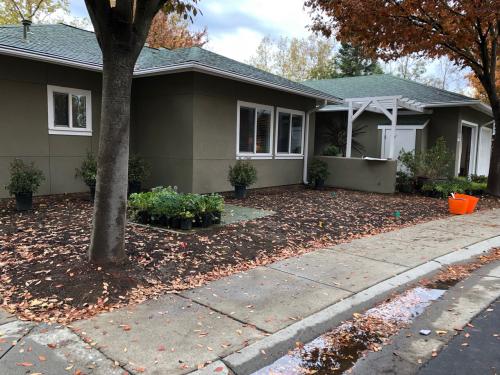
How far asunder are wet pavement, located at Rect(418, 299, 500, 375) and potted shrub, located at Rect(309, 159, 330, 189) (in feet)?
32.9

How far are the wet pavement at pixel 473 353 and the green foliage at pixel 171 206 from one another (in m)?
4.37

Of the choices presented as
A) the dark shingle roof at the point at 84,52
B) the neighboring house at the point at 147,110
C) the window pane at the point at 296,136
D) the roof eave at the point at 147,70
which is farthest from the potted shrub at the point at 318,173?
the roof eave at the point at 147,70

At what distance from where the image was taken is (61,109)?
10141 mm

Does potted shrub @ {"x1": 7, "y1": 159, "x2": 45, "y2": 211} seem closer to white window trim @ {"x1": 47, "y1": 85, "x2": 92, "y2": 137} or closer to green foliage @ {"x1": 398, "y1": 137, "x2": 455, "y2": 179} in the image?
white window trim @ {"x1": 47, "y1": 85, "x2": 92, "y2": 137}

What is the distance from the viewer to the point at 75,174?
1048cm

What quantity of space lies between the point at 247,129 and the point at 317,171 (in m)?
3.13

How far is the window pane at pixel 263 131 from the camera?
1262cm

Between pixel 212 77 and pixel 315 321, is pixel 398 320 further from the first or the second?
pixel 212 77

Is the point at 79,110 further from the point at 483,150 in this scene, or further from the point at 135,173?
the point at 483,150

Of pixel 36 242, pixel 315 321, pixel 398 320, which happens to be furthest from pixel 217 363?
pixel 36 242

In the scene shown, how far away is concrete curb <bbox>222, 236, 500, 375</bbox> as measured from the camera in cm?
314

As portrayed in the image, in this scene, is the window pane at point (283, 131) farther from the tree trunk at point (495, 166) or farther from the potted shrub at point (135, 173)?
the tree trunk at point (495, 166)

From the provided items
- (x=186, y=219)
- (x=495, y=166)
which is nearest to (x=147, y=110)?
(x=186, y=219)

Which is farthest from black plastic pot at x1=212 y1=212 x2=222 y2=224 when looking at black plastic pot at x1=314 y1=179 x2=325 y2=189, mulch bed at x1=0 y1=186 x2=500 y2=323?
black plastic pot at x1=314 y1=179 x2=325 y2=189
